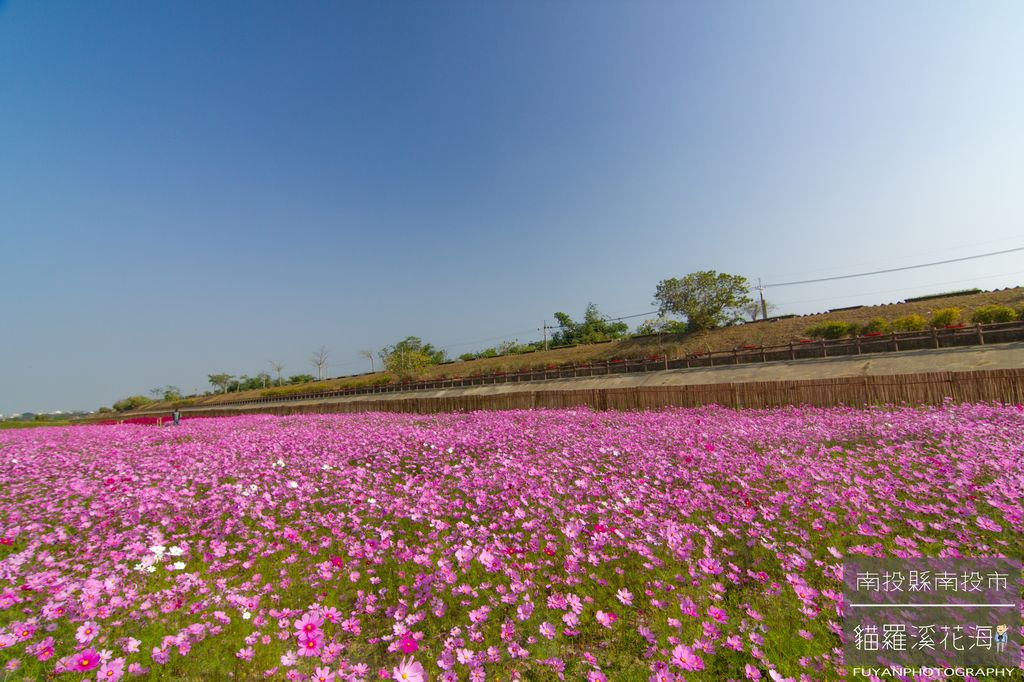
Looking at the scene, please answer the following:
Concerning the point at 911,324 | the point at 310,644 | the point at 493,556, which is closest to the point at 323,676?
the point at 310,644

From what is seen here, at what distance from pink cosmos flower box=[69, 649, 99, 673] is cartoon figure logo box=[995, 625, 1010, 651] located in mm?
6087

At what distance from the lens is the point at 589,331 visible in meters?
74.8

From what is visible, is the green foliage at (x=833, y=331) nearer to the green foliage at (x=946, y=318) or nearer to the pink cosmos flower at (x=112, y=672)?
the green foliage at (x=946, y=318)

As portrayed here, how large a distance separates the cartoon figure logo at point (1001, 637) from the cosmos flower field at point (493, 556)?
0.90 metres

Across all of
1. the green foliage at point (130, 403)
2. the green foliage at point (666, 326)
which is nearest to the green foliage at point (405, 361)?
the green foliage at point (666, 326)

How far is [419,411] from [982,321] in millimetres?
38730

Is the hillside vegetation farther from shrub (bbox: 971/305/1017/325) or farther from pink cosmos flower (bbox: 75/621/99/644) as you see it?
pink cosmos flower (bbox: 75/621/99/644)

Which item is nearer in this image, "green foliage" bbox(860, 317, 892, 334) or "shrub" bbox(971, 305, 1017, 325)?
"shrub" bbox(971, 305, 1017, 325)

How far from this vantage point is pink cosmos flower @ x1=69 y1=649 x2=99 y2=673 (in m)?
2.76

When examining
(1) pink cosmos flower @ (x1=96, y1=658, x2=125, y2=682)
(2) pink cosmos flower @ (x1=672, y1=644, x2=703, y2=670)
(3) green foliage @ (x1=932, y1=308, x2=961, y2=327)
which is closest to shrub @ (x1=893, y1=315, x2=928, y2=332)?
(3) green foliage @ (x1=932, y1=308, x2=961, y2=327)

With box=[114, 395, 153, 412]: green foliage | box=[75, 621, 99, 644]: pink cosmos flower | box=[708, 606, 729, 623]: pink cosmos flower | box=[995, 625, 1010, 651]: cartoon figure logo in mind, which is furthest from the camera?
box=[114, 395, 153, 412]: green foliage

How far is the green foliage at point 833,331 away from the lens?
123 ft

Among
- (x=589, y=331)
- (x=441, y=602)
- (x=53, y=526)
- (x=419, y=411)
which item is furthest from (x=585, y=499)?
(x=589, y=331)

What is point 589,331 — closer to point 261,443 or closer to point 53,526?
point 261,443
